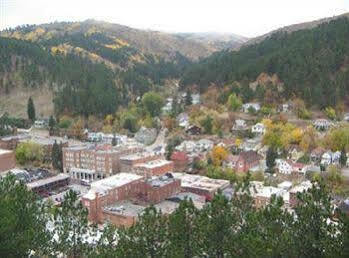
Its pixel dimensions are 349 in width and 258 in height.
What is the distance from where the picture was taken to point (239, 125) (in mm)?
53219

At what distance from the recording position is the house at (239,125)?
5228cm

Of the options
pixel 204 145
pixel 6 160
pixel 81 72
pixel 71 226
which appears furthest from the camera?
pixel 81 72

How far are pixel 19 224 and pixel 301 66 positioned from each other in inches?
1996

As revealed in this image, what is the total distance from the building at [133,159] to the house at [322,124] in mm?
17916

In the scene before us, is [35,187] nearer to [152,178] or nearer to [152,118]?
[152,178]

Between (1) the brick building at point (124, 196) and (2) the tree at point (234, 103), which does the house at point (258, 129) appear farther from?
(1) the brick building at point (124, 196)

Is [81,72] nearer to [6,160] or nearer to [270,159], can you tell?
[6,160]

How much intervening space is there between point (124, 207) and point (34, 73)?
165 ft

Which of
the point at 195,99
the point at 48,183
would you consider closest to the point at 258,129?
the point at 195,99

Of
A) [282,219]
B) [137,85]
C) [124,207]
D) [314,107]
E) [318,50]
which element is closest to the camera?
[282,219]

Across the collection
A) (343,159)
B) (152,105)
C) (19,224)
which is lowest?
(343,159)

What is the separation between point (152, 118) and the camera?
5938cm

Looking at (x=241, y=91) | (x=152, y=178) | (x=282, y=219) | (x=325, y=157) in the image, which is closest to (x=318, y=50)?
(x=241, y=91)

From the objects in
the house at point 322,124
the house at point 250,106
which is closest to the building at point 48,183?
the house at point 250,106
